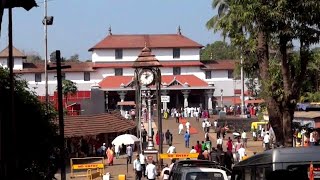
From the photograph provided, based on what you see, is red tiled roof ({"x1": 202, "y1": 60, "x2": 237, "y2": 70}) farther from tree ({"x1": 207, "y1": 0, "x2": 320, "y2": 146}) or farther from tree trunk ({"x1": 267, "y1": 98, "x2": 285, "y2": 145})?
tree trunk ({"x1": 267, "y1": 98, "x2": 285, "y2": 145})

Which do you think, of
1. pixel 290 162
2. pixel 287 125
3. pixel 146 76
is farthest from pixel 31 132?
pixel 146 76

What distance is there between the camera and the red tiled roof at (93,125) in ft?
146

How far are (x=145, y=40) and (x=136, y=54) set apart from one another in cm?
207

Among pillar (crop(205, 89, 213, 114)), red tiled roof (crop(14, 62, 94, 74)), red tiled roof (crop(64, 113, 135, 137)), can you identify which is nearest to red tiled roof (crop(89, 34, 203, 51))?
red tiled roof (crop(14, 62, 94, 74))

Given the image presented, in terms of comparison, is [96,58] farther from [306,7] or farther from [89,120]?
[306,7]

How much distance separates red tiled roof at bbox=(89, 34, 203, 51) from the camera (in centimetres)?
9338

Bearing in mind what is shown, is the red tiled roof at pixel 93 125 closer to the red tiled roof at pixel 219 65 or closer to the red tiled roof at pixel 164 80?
the red tiled roof at pixel 164 80

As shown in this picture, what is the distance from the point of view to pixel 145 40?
305 ft

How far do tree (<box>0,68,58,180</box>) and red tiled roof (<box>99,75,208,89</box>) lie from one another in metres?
68.0

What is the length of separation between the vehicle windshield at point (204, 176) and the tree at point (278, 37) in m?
4.80

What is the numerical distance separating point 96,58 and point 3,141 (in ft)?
265

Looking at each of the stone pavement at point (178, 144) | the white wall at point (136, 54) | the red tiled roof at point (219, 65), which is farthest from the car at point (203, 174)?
the red tiled roof at point (219, 65)

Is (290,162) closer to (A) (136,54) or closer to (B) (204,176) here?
(B) (204,176)

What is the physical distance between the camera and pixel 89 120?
47875mm
